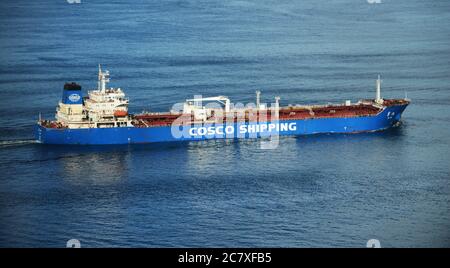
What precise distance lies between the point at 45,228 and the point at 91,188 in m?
5.94

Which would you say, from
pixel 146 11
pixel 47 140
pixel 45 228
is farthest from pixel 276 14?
pixel 45 228

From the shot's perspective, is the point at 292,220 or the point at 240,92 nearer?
the point at 292,220

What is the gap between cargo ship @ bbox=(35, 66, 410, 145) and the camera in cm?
5606

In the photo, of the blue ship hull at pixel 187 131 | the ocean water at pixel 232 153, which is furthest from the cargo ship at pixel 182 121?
the ocean water at pixel 232 153

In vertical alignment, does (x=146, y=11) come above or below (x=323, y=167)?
above

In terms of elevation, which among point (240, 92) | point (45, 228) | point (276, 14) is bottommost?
point (45, 228)

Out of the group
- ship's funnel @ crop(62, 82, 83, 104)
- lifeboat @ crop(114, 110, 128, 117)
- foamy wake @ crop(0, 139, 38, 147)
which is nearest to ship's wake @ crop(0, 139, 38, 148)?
foamy wake @ crop(0, 139, 38, 147)

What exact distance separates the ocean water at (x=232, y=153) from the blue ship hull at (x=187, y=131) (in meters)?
0.67

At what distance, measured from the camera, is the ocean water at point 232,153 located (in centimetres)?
4212

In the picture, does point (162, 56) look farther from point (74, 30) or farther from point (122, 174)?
point (122, 174)

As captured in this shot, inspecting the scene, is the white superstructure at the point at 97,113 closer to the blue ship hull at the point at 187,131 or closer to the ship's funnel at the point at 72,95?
the ship's funnel at the point at 72,95

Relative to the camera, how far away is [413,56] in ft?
275

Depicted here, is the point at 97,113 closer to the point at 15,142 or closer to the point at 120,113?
the point at 120,113

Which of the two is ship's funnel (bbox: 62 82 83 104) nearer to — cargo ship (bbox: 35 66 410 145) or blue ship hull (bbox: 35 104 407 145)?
cargo ship (bbox: 35 66 410 145)
